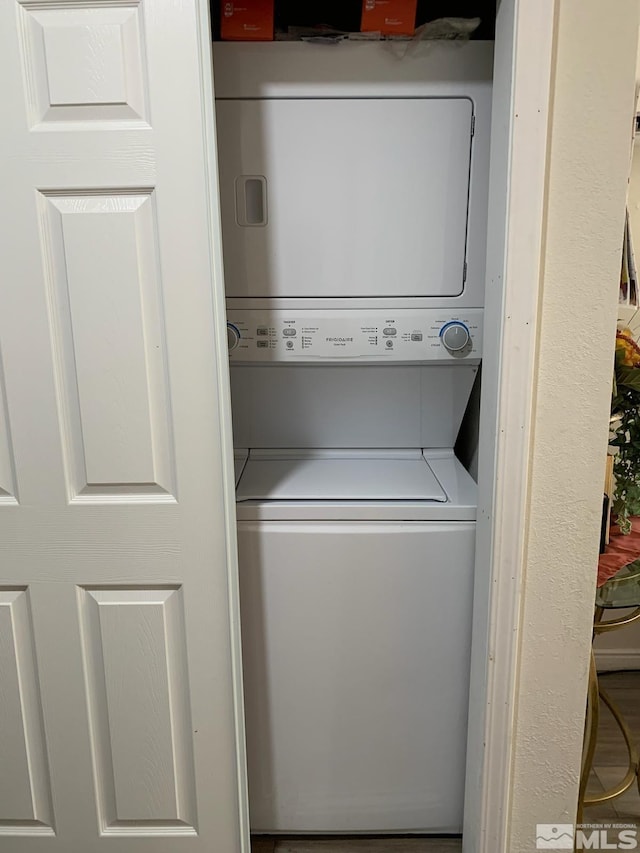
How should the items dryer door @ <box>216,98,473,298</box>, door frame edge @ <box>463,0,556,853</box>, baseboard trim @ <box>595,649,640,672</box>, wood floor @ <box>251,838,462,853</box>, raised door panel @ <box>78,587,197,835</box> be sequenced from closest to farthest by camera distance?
door frame edge @ <box>463,0,556,853</box> → raised door panel @ <box>78,587,197,835</box> → dryer door @ <box>216,98,473,298</box> → wood floor @ <box>251,838,462,853</box> → baseboard trim @ <box>595,649,640,672</box>

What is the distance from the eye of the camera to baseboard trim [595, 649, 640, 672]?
7.15ft

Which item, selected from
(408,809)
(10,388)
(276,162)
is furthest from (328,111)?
(408,809)

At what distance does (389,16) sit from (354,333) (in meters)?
0.66

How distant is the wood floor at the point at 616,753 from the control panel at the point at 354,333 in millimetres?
1235

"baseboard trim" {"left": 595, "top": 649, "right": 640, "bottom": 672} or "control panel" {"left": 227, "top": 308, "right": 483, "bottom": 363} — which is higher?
"control panel" {"left": 227, "top": 308, "right": 483, "bottom": 363}

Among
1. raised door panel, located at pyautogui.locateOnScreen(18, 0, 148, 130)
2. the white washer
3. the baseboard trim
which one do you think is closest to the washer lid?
the white washer

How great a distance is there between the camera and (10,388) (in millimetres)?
1199

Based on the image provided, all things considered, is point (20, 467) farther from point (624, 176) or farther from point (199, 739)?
point (624, 176)

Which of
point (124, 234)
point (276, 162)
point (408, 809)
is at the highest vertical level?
point (276, 162)

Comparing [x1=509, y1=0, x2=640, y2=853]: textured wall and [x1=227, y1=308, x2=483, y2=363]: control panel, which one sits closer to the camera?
[x1=509, y1=0, x2=640, y2=853]: textured wall

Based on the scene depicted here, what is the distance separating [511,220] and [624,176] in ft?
0.68

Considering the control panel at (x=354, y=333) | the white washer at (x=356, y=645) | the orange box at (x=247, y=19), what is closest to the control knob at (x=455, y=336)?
the control panel at (x=354, y=333)

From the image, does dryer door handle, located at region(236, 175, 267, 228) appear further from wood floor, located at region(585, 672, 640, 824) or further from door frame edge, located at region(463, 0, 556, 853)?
wood floor, located at region(585, 672, 640, 824)

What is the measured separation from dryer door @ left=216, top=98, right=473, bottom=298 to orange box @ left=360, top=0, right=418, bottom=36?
133 millimetres
